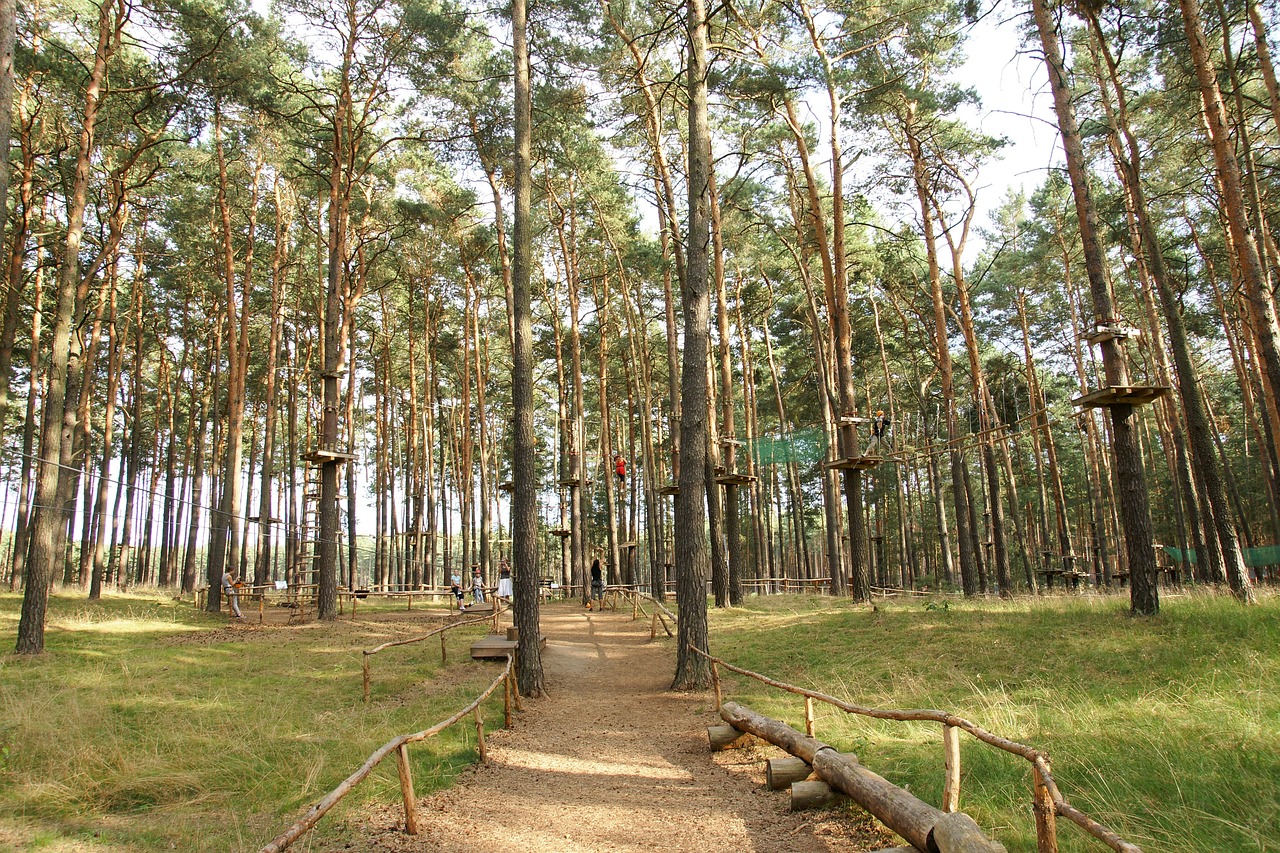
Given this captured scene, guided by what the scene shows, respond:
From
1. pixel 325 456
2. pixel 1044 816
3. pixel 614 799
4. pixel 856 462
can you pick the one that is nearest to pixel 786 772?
pixel 614 799

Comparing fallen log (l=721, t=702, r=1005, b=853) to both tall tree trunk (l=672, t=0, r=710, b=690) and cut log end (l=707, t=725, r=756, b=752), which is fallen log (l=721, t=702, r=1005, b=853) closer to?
cut log end (l=707, t=725, r=756, b=752)

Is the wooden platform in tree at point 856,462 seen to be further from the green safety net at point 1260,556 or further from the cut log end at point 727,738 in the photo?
the green safety net at point 1260,556

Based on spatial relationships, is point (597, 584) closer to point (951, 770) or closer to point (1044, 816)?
point (951, 770)

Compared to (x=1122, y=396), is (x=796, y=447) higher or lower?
higher

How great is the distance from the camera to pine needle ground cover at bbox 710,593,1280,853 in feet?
12.8

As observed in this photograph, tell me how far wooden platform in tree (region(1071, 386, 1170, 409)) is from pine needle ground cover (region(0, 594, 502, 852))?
8439mm

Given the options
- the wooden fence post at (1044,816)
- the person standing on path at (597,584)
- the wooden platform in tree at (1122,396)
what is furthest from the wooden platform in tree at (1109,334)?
the person standing on path at (597,584)

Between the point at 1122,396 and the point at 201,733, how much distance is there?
10997 millimetres

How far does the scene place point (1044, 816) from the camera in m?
3.10

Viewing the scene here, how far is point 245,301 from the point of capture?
17547mm

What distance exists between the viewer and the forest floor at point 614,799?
447 cm

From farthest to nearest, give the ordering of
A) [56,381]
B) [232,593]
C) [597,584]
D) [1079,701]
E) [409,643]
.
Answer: [597,584], [232,593], [56,381], [409,643], [1079,701]

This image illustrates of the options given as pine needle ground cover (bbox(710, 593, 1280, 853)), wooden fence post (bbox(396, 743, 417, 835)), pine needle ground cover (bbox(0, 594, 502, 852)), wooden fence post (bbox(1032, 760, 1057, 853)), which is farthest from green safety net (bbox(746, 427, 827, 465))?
wooden fence post (bbox(1032, 760, 1057, 853))

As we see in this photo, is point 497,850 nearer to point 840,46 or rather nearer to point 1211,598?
point 1211,598
